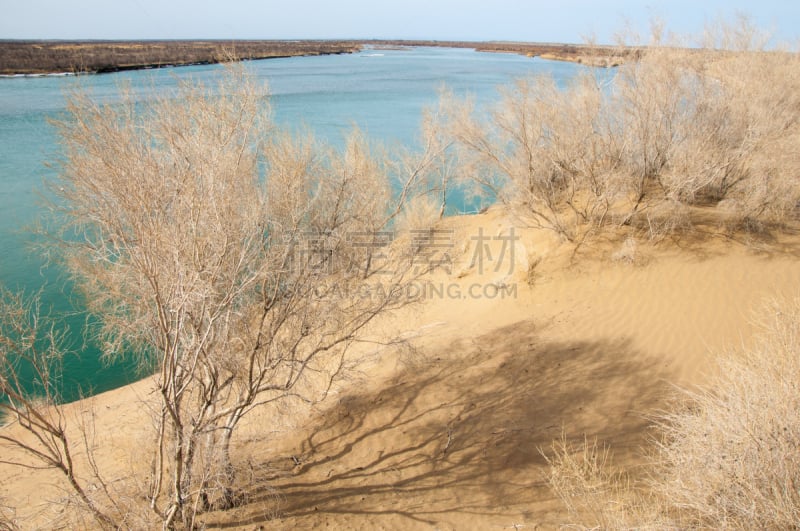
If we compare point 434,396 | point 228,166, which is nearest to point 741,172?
point 434,396

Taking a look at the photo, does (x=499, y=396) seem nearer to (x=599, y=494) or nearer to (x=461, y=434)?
(x=461, y=434)

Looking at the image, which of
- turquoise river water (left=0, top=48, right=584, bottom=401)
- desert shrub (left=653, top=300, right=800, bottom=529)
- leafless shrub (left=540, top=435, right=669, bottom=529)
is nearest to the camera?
desert shrub (left=653, top=300, right=800, bottom=529)

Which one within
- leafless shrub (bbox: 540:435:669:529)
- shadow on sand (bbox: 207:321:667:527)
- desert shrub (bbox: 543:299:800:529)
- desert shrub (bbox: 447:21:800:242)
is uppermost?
desert shrub (bbox: 447:21:800:242)

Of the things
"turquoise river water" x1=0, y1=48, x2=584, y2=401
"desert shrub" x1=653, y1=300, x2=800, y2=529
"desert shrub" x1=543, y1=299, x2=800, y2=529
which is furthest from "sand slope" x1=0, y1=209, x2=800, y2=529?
"turquoise river water" x1=0, y1=48, x2=584, y2=401

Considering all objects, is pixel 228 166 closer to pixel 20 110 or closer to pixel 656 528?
pixel 656 528

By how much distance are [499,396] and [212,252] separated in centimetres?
509

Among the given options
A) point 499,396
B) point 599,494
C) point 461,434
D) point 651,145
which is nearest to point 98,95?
point 651,145

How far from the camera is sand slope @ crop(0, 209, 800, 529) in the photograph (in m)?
5.63

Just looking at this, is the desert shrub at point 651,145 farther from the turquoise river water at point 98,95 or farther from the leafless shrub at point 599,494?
the leafless shrub at point 599,494

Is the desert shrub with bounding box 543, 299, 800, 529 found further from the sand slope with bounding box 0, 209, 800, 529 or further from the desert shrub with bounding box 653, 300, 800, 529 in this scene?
the sand slope with bounding box 0, 209, 800, 529

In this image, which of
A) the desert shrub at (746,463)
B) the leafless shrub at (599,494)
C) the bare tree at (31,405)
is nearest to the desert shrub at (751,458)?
the desert shrub at (746,463)

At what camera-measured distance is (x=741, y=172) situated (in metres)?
11.0

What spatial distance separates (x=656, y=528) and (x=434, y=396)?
4698mm

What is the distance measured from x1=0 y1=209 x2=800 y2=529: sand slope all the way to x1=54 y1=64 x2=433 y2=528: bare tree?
98 cm
